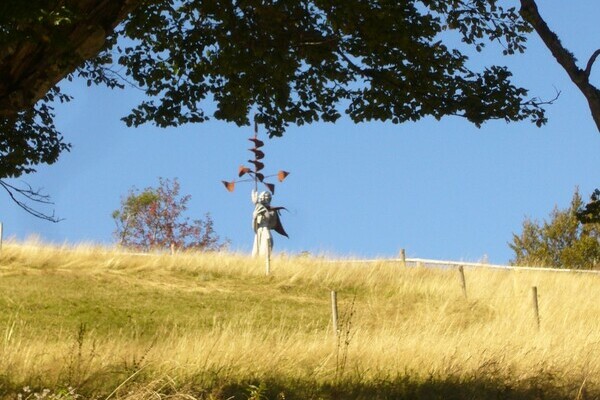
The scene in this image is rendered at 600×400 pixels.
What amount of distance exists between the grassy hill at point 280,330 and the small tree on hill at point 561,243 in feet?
42.8

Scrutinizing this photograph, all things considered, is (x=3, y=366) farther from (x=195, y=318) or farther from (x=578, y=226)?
(x=578, y=226)

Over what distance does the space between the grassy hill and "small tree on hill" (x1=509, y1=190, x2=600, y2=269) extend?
13.0m

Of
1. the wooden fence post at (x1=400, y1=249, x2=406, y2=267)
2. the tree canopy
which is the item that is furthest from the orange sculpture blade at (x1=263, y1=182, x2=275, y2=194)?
the tree canopy

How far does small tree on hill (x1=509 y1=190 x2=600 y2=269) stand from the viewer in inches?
1734

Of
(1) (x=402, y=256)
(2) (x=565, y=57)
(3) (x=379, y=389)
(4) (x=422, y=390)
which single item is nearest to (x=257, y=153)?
(1) (x=402, y=256)

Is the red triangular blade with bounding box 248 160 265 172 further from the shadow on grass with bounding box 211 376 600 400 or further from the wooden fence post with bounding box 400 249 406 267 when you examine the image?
the shadow on grass with bounding box 211 376 600 400

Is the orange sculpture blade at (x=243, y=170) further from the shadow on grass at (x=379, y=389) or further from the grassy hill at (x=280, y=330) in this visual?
the shadow on grass at (x=379, y=389)

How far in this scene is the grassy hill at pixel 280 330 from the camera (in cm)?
1066

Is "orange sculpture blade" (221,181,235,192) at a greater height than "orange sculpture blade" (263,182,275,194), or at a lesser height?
greater

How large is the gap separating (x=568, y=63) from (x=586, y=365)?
4.41 m

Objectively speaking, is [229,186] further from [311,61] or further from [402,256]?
[311,61]

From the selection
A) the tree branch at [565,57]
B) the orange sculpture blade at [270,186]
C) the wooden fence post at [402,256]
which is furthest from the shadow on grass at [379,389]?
the orange sculpture blade at [270,186]

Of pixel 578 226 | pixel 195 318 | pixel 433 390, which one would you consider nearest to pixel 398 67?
pixel 433 390

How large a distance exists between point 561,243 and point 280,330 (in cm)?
3213
